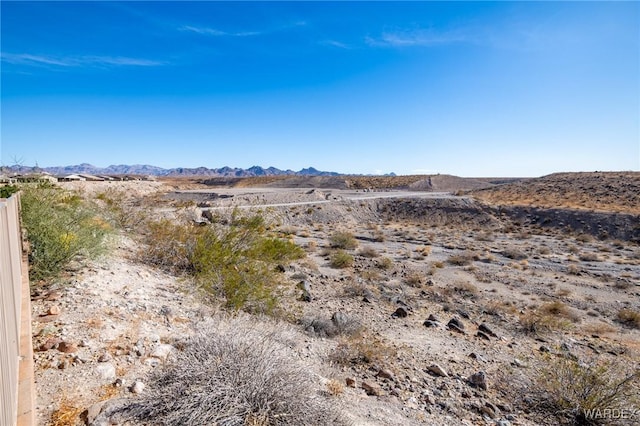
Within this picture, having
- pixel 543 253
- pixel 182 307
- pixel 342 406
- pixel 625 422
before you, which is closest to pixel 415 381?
pixel 342 406

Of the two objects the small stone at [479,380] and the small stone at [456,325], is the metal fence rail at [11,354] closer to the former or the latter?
the small stone at [479,380]

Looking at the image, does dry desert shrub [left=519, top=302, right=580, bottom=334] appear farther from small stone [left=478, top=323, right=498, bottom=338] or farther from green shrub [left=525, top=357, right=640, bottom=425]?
green shrub [left=525, top=357, right=640, bottom=425]

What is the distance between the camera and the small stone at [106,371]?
4230 millimetres

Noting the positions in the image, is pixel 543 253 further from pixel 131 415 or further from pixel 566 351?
pixel 131 415

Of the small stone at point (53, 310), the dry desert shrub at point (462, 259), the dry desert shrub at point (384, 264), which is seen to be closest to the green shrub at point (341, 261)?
the dry desert shrub at point (384, 264)

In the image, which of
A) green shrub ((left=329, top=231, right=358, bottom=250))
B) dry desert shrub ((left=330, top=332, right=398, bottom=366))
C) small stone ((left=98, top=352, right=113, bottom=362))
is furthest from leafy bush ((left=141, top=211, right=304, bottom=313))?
green shrub ((left=329, top=231, right=358, bottom=250))

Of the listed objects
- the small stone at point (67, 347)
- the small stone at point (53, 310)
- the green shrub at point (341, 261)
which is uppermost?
the small stone at point (53, 310)

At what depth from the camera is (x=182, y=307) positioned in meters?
7.00

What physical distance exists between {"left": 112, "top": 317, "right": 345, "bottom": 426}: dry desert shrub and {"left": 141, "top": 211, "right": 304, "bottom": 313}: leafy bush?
3.93 meters

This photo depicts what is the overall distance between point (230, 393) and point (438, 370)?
456cm

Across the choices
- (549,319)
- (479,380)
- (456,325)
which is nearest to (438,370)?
(479,380)

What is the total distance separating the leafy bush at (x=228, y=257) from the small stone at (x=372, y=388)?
3320 millimetres

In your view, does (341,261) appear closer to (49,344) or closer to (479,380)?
(479,380)

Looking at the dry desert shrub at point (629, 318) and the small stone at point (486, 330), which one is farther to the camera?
the dry desert shrub at point (629, 318)
